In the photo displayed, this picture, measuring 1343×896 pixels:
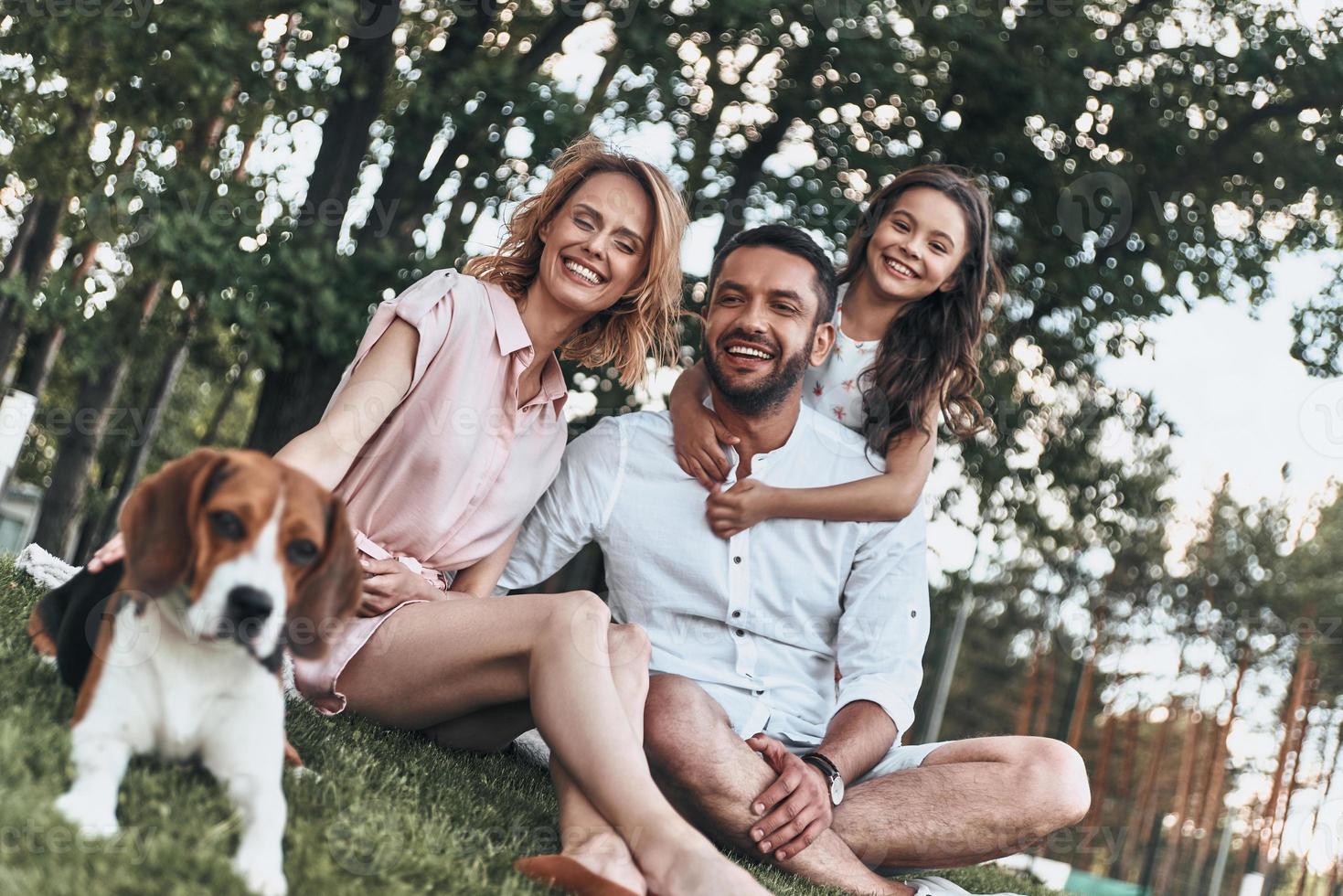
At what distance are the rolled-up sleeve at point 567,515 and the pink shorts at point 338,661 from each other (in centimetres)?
62

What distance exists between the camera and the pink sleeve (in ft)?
12.2

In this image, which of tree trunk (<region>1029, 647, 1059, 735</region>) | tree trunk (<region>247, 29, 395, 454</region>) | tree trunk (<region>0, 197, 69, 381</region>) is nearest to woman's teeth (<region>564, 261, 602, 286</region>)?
tree trunk (<region>247, 29, 395, 454</region>)

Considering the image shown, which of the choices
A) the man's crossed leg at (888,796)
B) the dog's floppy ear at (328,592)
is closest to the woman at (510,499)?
the man's crossed leg at (888,796)

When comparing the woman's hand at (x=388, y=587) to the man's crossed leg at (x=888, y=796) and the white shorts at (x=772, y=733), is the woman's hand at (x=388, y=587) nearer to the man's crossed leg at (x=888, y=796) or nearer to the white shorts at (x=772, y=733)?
the man's crossed leg at (x=888, y=796)

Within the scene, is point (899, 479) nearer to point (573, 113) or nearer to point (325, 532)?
point (325, 532)

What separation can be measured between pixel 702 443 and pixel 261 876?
252cm

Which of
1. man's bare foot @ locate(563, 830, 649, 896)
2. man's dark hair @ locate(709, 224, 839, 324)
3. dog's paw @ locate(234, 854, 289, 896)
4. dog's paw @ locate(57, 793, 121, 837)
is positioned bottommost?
dog's paw @ locate(234, 854, 289, 896)

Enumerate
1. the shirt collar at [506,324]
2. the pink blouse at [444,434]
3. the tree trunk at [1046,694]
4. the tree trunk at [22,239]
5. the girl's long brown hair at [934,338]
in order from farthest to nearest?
the tree trunk at [1046,694] → the tree trunk at [22,239] → the girl's long brown hair at [934,338] → the shirt collar at [506,324] → the pink blouse at [444,434]

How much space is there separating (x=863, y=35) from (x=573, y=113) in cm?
292

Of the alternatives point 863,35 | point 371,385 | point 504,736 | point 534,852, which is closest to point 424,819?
point 534,852

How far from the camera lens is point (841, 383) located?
5.13m

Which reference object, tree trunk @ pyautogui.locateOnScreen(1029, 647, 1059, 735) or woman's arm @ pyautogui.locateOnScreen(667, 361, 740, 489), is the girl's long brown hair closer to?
woman's arm @ pyautogui.locateOnScreen(667, 361, 740, 489)

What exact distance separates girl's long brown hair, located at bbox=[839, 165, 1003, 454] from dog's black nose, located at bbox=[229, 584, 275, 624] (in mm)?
3210

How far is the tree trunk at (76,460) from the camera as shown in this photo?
16719mm
